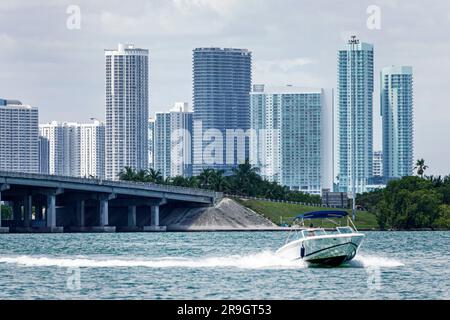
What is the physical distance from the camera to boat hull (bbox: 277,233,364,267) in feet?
266

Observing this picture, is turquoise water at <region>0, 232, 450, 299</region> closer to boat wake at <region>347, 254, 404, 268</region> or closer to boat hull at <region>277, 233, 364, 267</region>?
boat wake at <region>347, 254, 404, 268</region>

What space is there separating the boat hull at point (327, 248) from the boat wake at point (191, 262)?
0.75 meters

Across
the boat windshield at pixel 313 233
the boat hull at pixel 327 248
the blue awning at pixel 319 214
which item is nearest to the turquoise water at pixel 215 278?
the boat hull at pixel 327 248

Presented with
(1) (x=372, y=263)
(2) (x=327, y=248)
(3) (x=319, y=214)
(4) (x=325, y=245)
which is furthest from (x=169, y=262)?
(4) (x=325, y=245)

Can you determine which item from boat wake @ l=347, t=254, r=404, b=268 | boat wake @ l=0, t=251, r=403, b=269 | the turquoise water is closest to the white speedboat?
the turquoise water

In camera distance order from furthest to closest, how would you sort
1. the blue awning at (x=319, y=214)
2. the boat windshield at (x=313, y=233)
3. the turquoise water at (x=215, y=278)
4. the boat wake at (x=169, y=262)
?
the boat wake at (x=169, y=262) < the blue awning at (x=319, y=214) < the boat windshield at (x=313, y=233) < the turquoise water at (x=215, y=278)

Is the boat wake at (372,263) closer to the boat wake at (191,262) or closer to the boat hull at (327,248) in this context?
the boat wake at (191,262)

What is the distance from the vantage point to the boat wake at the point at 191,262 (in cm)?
8612

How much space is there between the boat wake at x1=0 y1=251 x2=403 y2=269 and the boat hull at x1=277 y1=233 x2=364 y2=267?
748mm

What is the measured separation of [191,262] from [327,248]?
1681 centimetres

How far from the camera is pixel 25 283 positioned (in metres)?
75.6

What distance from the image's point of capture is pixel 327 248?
268ft
